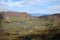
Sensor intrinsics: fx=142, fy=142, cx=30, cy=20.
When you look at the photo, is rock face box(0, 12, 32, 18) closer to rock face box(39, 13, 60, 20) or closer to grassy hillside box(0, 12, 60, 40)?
grassy hillside box(0, 12, 60, 40)

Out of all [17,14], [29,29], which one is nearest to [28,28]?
[29,29]

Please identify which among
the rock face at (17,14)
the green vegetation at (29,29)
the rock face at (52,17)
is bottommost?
the green vegetation at (29,29)

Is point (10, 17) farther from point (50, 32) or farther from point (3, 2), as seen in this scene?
point (50, 32)

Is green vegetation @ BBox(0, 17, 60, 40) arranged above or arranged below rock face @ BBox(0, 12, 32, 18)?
below

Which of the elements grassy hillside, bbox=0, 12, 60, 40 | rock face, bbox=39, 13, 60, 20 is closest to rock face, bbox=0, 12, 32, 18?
grassy hillside, bbox=0, 12, 60, 40

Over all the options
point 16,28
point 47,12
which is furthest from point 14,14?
point 47,12

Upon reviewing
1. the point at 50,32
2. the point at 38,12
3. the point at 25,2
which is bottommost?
the point at 50,32

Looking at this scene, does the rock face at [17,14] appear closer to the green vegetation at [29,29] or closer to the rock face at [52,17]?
the green vegetation at [29,29]

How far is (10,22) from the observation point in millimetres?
3461

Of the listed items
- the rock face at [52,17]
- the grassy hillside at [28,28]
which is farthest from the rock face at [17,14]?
the rock face at [52,17]

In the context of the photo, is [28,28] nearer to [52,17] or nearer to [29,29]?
[29,29]

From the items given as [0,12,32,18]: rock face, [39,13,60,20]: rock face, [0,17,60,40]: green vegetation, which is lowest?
[0,17,60,40]: green vegetation

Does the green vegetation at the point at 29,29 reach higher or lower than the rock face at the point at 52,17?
lower

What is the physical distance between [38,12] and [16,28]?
668 mm
